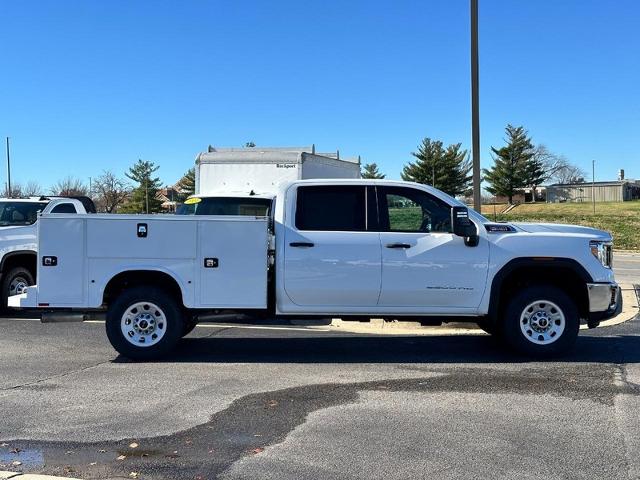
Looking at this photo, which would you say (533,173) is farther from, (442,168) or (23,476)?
(23,476)

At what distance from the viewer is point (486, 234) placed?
749 centimetres

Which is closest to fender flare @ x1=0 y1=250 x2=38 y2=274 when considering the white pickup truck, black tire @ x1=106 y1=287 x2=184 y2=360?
the white pickup truck

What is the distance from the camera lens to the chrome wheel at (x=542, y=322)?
7.52 metres

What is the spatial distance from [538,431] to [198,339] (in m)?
5.37

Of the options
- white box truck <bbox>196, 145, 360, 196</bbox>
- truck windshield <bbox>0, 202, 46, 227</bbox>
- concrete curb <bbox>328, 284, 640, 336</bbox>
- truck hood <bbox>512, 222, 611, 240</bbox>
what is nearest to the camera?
truck hood <bbox>512, 222, 611, 240</bbox>

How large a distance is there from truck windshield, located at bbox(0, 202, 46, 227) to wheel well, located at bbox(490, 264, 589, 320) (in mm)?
7844

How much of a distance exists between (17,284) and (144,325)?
4.52 meters

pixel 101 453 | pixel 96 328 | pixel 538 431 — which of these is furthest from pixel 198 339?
pixel 538 431

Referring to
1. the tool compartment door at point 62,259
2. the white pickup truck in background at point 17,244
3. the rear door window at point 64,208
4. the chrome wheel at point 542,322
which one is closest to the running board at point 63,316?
the tool compartment door at point 62,259

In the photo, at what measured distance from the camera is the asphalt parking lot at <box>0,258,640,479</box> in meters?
4.41

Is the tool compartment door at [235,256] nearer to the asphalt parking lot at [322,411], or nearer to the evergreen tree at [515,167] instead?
the asphalt parking lot at [322,411]

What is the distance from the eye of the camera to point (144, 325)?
298 inches

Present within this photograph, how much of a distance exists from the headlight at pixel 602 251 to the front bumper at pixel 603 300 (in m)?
0.29

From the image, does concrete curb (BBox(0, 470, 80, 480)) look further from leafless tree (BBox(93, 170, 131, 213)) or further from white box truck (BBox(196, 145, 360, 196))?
leafless tree (BBox(93, 170, 131, 213))
